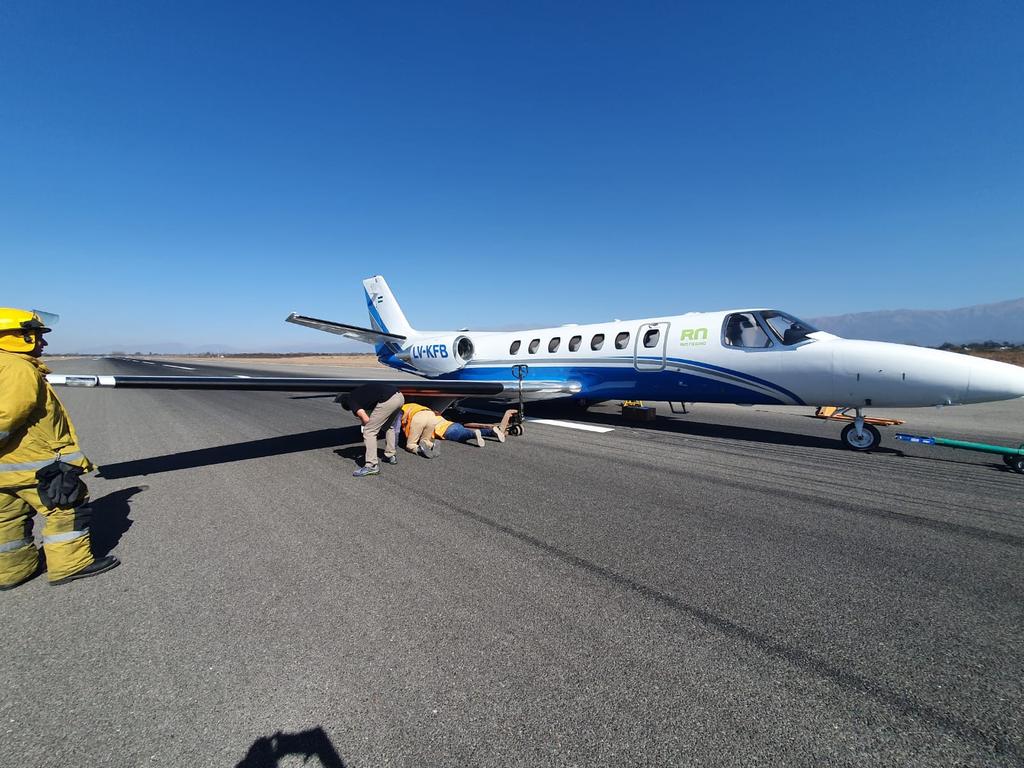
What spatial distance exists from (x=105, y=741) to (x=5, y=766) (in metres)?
0.35

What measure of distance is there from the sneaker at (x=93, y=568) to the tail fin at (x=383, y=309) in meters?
13.0

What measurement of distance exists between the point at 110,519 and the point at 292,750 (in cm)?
431

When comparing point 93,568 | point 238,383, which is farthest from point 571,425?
point 93,568

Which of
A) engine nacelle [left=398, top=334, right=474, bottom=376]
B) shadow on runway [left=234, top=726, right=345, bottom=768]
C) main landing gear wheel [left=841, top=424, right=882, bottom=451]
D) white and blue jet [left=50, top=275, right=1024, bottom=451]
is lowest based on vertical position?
shadow on runway [left=234, top=726, right=345, bottom=768]

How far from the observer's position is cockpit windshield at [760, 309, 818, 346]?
7.59 metres

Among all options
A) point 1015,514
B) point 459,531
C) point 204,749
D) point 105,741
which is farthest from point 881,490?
point 105,741

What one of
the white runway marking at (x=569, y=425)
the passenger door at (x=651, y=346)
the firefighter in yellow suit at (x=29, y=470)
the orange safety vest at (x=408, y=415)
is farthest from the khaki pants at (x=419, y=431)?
the passenger door at (x=651, y=346)

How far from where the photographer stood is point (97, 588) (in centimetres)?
321

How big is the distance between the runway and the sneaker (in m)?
0.08

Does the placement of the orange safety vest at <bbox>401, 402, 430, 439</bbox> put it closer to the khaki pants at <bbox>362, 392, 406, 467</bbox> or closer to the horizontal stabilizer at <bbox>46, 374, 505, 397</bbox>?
the horizontal stabilizer at <bbox>46, 374, 505, 397</bbox>

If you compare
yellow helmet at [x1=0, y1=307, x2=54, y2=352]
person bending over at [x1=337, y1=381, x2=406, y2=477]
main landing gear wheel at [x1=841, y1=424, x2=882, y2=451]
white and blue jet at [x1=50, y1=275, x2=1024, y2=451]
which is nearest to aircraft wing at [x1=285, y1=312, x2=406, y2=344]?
white and blue jet at [x1=50, y1=275, x2=1024, y2=451]

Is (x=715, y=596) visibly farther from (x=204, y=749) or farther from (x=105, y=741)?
(x=105, y=741)

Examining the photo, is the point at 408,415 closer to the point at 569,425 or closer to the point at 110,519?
the point at 569,425

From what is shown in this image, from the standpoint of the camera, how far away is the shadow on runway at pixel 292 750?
183 cm
